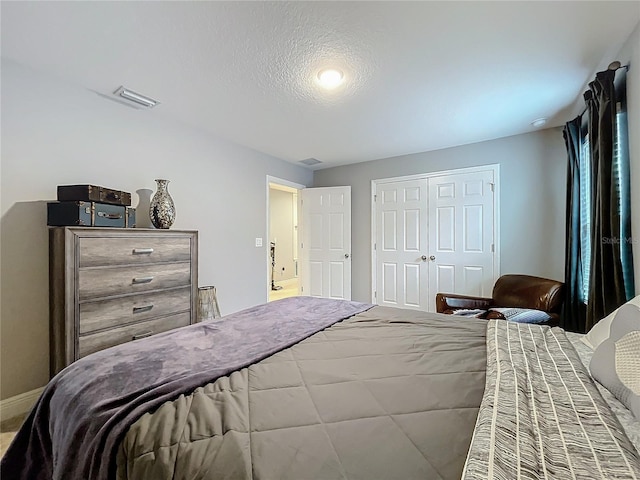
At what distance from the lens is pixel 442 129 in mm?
3295

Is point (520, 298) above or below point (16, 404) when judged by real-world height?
above

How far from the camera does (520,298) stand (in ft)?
9.75

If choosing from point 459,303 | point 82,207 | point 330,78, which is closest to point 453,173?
point 459,303

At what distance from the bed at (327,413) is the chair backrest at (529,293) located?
5.41ft

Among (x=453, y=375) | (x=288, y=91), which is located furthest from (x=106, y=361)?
(x=288, y=91)

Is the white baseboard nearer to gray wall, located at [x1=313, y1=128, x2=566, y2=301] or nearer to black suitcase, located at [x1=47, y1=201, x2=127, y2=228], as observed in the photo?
black suitcase, located at [x1=47, y1=201, x2=127, y2=228]

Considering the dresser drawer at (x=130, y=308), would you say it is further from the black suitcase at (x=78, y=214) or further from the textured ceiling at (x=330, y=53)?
the textured ceiling at (x=330, y=53)

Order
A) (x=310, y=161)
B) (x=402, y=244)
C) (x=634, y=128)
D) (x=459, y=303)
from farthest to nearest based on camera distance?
(x=310, y=161), (x=402, y=244), (x=459, y=303), (x=634, y=128)

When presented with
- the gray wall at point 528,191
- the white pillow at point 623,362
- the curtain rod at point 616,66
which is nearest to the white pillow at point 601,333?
the white pillow at point 623,362

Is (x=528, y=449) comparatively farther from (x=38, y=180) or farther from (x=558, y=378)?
(x=38, y=180)

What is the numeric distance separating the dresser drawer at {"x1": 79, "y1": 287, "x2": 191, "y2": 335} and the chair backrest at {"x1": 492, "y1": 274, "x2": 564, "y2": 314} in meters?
3.17

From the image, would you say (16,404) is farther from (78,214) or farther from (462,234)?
(462,234)

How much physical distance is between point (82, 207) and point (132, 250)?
1.39 feet

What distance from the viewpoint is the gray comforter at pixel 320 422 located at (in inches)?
26.2
